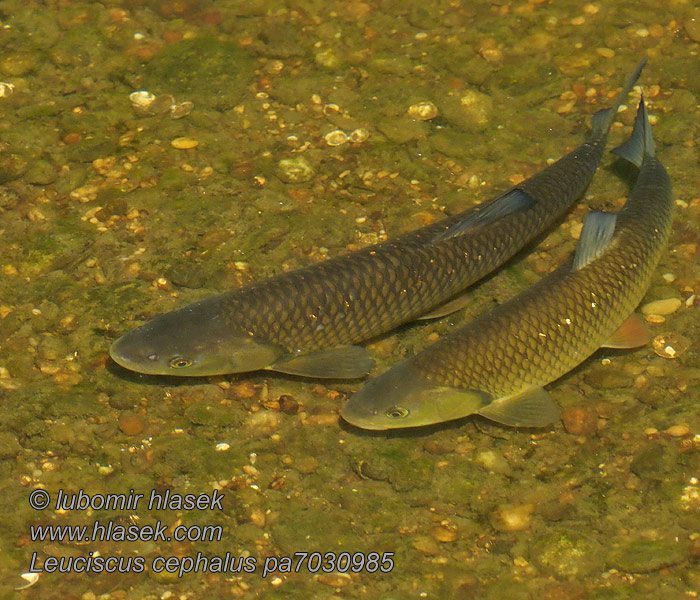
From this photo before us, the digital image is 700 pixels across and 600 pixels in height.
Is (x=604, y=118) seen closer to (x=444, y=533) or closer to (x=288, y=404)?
(x=288, y=404)

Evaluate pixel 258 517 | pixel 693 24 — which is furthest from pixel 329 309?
pixel 693 24

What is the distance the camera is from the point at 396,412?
4.76 metres

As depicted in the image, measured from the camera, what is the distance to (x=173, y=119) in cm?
719

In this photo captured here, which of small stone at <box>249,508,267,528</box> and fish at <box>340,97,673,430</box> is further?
fish at <box>340,97,673,430</box>

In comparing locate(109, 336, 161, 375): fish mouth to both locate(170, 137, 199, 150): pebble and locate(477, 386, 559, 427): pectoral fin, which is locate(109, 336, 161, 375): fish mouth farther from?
locate(170, 137, 199, 150): pebble

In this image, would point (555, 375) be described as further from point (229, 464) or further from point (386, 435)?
point (229, 464)

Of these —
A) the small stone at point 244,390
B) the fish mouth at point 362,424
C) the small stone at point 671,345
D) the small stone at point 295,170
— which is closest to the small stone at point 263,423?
the small stone at point 244,390

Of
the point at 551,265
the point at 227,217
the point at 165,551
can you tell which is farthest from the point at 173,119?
the point at 165,551

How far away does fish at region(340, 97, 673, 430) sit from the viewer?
4805 mm

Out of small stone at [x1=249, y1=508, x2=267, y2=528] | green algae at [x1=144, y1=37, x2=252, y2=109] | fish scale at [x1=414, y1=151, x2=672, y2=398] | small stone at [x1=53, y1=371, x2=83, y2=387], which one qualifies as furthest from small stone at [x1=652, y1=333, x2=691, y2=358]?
green algae at [x1=144, y1=37, x2=252, y2=109]

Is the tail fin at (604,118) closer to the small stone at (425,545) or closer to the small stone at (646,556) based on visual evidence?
the small stone at (646,556)

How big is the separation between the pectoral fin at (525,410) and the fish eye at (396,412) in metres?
0.49

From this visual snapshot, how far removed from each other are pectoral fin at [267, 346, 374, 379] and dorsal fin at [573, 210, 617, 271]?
1.53 metres

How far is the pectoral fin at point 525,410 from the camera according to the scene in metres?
4.85
